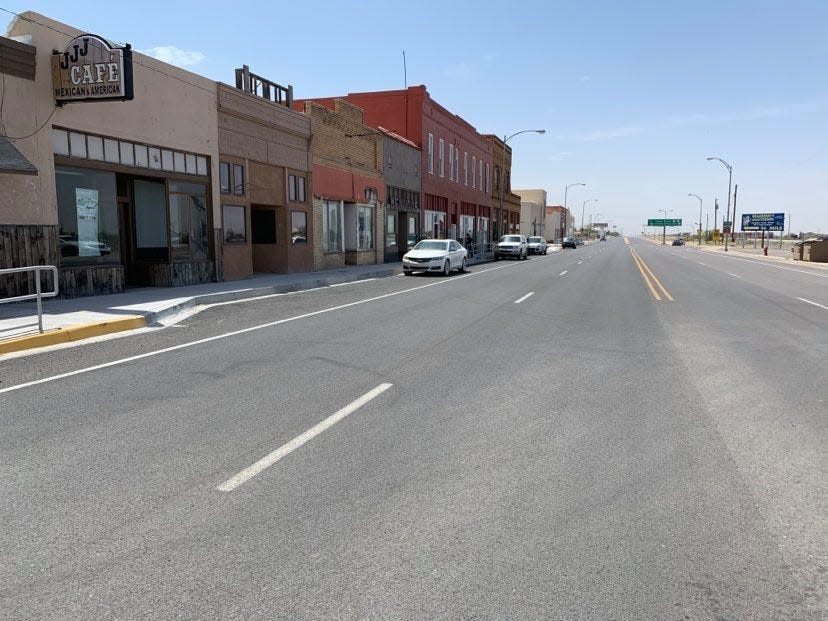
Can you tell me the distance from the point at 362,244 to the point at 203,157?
42.7ft

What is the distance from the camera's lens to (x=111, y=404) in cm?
613

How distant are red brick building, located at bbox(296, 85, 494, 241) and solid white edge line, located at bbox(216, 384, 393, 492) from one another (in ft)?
103

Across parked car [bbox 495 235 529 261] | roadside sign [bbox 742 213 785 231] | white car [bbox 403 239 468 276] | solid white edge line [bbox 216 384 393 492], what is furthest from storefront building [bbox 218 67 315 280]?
roadside sign [bbox 742 213 785 231]

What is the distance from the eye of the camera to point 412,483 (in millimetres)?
4305

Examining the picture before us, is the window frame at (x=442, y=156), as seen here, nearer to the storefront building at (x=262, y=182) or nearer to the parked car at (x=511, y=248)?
the parked car at (x=511, y=248)

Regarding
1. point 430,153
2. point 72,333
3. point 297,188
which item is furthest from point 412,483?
point 430,153

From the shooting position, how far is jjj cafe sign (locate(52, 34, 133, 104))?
1375 centimetres

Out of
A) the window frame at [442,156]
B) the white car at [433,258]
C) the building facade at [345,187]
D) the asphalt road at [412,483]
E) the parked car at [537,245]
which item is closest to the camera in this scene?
the asphalt road at [412,483]

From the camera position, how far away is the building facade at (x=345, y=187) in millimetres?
26812

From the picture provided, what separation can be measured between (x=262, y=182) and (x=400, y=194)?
1511cm

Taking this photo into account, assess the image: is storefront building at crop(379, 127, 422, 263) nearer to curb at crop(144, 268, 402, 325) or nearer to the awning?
curb at crop(144, 268, 402, 325)

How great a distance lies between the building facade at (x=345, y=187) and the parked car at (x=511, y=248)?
45.2ft

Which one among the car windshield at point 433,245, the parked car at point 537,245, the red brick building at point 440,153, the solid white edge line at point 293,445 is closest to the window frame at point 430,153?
the red brick building at point 440,153

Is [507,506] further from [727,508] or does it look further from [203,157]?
[203,157]
